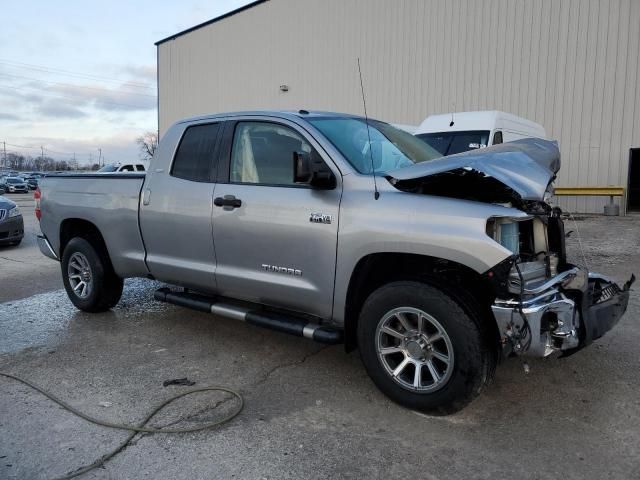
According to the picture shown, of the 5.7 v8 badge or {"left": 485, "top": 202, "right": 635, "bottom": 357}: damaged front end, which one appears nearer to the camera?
{"left": 485, "top": 202, "right": 635, "bottom": 357}: damaged front end

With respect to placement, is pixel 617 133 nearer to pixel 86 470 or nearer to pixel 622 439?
pixel 622 439

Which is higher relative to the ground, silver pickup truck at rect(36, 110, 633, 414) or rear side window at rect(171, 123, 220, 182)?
rear side window at rect(171, 123, 220, 182)

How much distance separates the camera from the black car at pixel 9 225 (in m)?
10.5

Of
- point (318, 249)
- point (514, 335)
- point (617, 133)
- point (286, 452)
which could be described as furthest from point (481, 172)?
point (617, 133)

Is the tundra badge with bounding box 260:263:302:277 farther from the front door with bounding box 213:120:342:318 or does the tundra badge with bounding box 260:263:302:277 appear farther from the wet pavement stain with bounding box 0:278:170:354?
the wet pavement stain with bounding box 0:278:170:354

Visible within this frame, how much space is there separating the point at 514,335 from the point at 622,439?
888 mm

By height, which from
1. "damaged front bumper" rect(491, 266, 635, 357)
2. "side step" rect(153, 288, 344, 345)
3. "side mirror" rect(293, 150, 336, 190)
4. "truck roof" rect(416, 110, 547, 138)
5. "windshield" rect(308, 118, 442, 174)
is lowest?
"side step" rect(153, 288, 344, 345)

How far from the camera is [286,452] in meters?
3.00

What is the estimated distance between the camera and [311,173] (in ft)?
11.7

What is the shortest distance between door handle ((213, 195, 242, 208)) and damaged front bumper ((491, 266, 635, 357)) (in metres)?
2.08

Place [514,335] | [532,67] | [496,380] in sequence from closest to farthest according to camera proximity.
Result: [514,335] → [496,380] → [532,67]

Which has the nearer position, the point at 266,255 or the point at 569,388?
the point at 569,388

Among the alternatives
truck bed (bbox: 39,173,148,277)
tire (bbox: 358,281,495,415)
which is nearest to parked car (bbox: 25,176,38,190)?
truck bed (bbox: 39,173,148,277)

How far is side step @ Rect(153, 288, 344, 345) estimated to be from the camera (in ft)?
12.2
